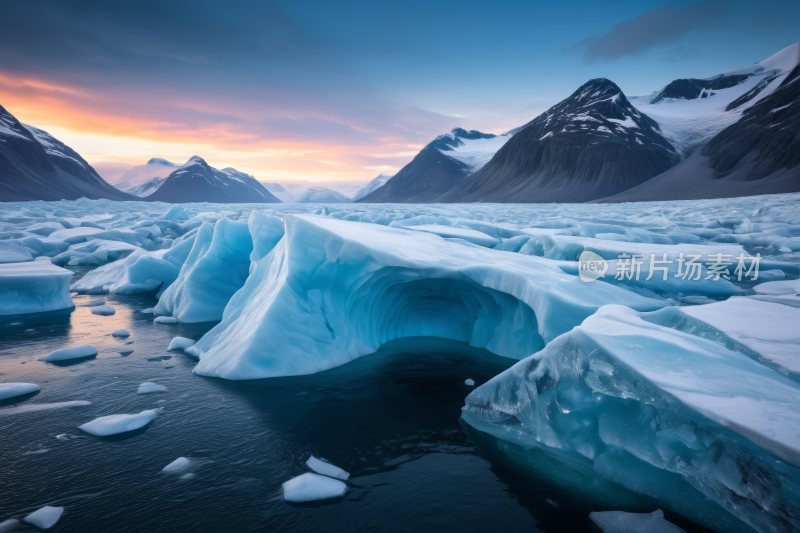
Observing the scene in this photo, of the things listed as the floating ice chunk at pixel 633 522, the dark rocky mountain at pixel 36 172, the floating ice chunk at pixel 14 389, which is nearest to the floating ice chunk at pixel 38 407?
the floating ice chunk at pixel 14 389

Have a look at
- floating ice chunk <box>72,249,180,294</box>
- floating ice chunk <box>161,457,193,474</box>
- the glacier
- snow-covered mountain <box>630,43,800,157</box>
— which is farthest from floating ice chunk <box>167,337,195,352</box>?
snow-covered mountain <box>630,43,800,157</box>

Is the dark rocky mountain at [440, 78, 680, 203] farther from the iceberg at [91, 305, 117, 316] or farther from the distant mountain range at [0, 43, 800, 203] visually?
the iceberg at [91, 305, 117, 316]

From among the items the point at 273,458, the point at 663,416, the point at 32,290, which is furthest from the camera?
the point at 32,290

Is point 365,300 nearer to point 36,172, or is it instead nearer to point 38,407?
point 38,407

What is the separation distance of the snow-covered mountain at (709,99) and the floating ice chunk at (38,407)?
334ft

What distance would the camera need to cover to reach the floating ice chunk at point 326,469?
3.45m

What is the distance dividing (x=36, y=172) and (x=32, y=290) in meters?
103

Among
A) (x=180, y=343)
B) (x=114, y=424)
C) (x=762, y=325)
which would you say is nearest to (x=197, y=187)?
(x=180, y=343)

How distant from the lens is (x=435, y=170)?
132 metres

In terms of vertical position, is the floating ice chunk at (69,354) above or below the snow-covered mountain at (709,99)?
below

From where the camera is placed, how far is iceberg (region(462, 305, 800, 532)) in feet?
7.99

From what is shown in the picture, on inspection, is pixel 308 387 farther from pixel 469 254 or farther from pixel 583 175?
pixel 583 175

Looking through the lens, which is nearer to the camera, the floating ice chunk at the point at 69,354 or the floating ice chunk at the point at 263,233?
the floating ice chunk at the point at 69,354

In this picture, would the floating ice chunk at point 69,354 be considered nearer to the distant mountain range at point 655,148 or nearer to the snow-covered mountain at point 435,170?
the distant mountain range at point 655,148
